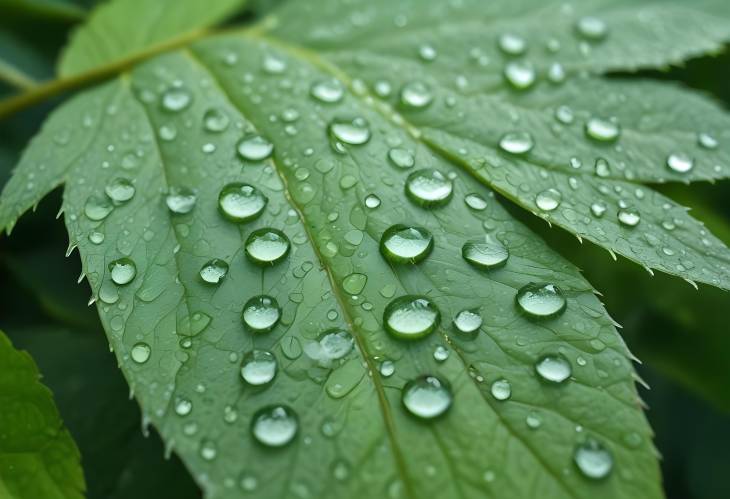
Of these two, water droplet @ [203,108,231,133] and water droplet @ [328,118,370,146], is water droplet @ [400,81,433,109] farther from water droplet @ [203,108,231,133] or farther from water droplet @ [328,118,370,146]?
water droplet @ [203,108,231,133]

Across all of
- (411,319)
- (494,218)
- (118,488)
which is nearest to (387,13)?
(494,218)

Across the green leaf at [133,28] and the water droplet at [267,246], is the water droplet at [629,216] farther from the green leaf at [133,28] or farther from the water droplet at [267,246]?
the green leaf at [133,28]

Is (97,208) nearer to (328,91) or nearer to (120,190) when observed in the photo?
(120,190)

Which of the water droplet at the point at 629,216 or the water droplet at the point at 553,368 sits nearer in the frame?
the water droplet at the point at 553,368

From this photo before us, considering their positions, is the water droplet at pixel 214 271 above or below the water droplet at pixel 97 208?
below

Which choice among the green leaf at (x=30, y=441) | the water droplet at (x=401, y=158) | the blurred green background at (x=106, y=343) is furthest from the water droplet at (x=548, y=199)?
the green leaf at (x=30, y=441)

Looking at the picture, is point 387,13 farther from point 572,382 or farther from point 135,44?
point 572,382

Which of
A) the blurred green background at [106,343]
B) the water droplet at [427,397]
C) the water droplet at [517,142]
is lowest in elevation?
the blurred green background at [106,343]

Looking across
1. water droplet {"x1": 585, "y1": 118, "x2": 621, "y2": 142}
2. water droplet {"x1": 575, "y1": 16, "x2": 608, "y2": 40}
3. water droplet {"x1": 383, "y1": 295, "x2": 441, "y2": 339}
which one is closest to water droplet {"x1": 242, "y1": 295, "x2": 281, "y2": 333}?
water droplet {"x1": 383, "y1": 295, "x2": 441, "y2": 339}
